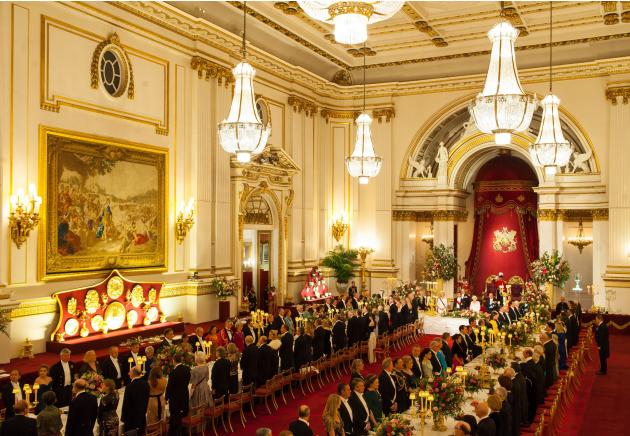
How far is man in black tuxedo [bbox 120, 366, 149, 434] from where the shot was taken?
787cm

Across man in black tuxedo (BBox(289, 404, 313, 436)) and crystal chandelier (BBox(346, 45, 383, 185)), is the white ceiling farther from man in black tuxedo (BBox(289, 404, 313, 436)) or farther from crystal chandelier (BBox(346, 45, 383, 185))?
man in black tuxedo (BBox(289, 404, 313, 436))

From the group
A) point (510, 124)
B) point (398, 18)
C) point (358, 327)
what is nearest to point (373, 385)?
point (510, 124)

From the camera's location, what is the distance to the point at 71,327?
12664 mm

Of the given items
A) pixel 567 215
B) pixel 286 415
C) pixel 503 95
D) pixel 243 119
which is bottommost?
pixel 286 415

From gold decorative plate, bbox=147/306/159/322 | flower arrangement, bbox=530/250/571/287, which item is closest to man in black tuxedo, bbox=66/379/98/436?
gold decorative plate, bbox=147/306/159/322

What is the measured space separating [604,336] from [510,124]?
28.6 ft

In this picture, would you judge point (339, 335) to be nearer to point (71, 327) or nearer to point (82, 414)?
point (71, 327)

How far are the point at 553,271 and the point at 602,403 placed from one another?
349 inches

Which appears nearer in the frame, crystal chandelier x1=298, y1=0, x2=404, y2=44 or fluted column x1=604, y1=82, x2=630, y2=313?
crystal chandelier x1=298, y1=0, x2=404, y2=44

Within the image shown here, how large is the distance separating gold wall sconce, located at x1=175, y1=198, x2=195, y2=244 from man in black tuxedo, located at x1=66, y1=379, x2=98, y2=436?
28.7ft

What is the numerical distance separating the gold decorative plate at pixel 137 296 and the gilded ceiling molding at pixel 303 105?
9.71m

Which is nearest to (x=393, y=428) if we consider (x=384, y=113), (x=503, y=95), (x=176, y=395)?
(x=176, y=395)

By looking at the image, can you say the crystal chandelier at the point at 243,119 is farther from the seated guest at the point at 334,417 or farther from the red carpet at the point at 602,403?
the red carpet at the point at 602,403

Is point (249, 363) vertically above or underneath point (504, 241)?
underneath
